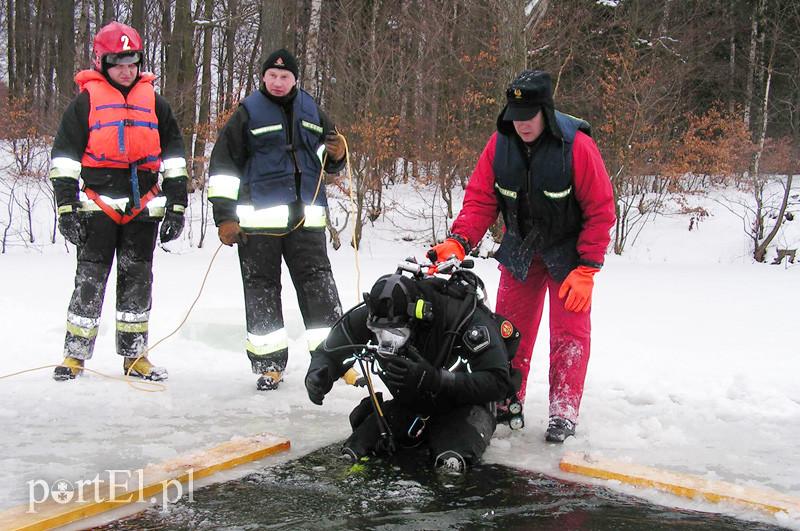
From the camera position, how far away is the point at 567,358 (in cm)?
379

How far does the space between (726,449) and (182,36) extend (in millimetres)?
16493

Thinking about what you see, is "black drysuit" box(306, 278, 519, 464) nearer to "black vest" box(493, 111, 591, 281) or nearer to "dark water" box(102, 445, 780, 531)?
"dark water" box(102, 445, 780, 531)

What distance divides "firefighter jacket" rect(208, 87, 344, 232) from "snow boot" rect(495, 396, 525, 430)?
1580 mm

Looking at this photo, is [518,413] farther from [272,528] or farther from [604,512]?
[272,528]

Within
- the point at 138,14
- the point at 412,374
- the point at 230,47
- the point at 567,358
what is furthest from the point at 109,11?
the point at 412,374

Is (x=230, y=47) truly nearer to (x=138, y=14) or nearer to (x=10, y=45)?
(x=138, y=14)

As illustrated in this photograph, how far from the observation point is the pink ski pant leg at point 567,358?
374 cm

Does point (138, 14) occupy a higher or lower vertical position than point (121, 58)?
higher

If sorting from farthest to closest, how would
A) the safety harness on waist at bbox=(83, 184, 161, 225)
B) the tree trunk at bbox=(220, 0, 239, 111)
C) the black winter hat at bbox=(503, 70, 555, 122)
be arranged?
the tree trunk at bbox=(220, 0, 239, 111), the safety harness on waist at bbox=(83, 184, 161, 225), the black winter hat at bbox=(503, 70, 555, 122)

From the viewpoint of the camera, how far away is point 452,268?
3516 millimetres

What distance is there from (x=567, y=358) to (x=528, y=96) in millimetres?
1314

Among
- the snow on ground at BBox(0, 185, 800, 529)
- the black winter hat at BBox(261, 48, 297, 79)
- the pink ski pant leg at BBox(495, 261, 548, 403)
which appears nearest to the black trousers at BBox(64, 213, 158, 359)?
the snow on ground at BBox(0, 185, 800, 529)

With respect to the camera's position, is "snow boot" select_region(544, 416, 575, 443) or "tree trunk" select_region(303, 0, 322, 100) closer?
"snow boot" select_region(544, 416, 575, 443)

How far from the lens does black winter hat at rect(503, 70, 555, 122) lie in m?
3.46
